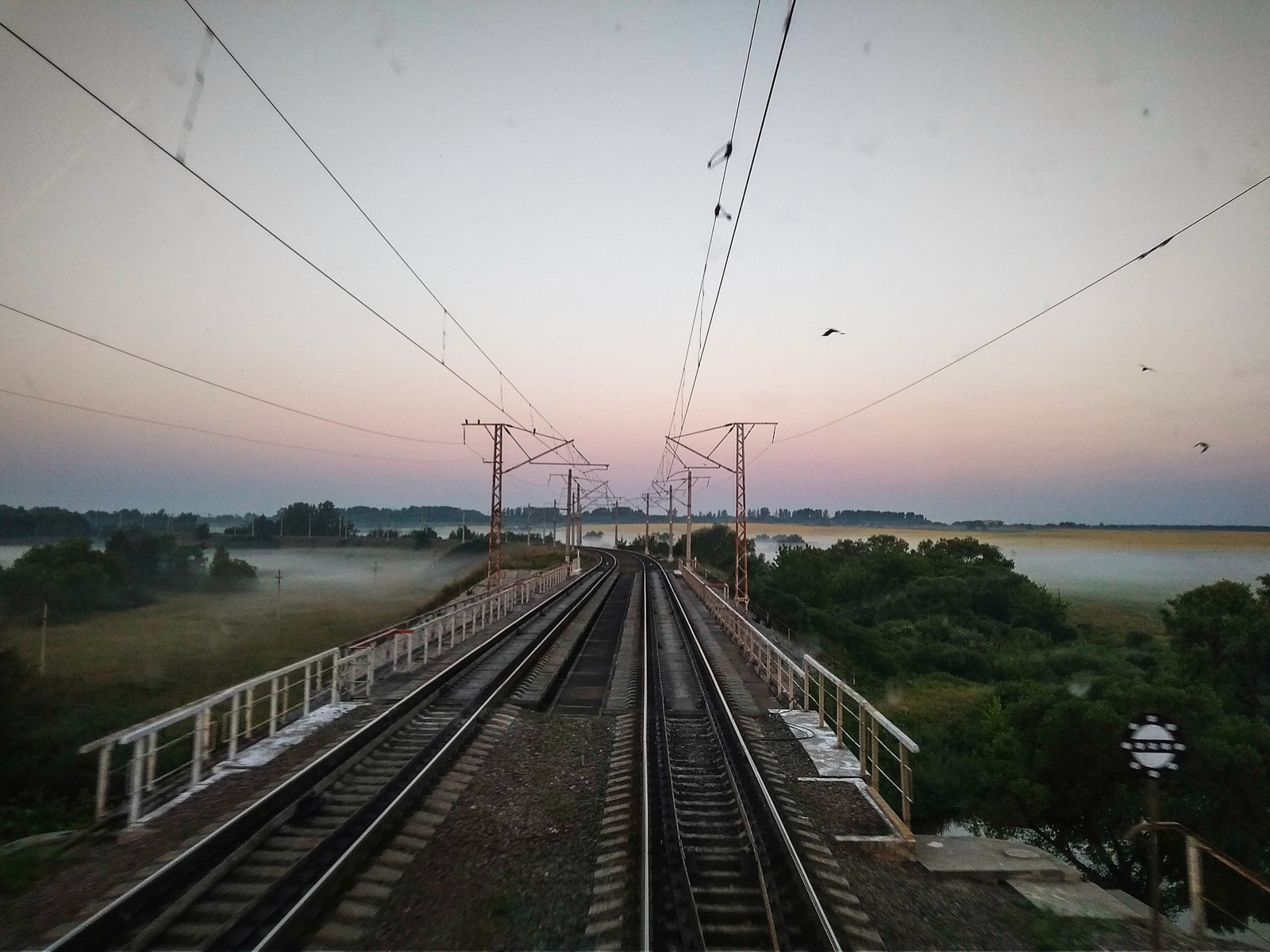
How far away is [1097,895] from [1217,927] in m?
13.5

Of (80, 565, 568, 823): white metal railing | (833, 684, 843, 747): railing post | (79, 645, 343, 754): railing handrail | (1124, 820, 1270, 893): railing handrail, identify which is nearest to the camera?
(1124, 820, 1270, 893): railing handrail

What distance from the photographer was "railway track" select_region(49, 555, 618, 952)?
4531 mm

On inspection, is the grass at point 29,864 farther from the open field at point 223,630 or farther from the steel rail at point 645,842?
the open field at point 223,630

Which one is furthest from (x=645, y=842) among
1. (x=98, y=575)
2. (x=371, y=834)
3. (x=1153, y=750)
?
(x=98, y=575)

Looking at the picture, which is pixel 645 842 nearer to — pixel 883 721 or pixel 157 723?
pixel 883 721

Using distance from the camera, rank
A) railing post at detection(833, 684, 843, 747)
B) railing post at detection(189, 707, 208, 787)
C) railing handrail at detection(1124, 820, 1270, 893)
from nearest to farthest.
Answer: railing handrail at detection(1124, 820, 1270, 893) < railing post at detection(189, 707, 208, 787) < railing post at detection(833, 684, 843, 747)

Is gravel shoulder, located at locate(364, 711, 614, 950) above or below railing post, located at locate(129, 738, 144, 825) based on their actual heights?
below

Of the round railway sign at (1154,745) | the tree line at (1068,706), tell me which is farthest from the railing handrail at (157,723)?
the tree line at (1068,706)

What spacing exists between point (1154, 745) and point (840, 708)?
4.90 m

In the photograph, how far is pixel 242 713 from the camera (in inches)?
736

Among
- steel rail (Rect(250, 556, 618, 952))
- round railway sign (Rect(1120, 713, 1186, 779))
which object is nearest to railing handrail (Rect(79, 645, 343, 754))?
steel rail (Rect(250, 556, 618, 952))

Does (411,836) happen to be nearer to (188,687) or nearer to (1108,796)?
(1108,796)

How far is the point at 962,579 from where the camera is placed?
59.7 m

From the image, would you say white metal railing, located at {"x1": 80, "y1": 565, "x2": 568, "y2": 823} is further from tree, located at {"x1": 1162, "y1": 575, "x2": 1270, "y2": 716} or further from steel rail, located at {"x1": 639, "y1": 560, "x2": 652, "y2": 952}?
tree, located at {"x1": 1162, "y1": 575, "x2": 1270, "y2": 716}
